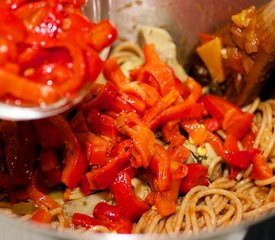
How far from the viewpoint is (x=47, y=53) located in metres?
2.33

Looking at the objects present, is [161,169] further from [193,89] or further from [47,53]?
[47,53]

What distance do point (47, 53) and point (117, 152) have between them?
0.76 metres

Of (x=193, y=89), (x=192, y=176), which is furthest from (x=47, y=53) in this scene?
(x=193, y=89)

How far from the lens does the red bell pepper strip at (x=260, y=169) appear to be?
3195mm

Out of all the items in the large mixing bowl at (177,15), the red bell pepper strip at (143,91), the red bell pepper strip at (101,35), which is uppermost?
the red bell pepper strip at (101,35)

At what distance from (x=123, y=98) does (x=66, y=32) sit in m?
0.79

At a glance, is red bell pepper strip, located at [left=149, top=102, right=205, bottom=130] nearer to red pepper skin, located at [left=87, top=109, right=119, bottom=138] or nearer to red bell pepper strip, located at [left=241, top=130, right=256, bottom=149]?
red pepper skin, located at [left=87, top=109, right=119, bottom=138]

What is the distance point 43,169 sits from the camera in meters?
2.99

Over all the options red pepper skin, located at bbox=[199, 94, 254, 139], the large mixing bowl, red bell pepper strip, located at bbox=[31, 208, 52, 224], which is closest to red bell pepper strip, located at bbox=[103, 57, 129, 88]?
the large mixing bowl

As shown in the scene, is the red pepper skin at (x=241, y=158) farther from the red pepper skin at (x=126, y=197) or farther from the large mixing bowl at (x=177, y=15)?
the large mixing bowl at (x=177, y=15)

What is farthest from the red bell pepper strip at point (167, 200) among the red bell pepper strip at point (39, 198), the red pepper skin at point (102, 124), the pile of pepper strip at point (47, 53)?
the pile of pepper strip at point (47, 53)

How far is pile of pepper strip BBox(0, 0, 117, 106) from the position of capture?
223 centimetres

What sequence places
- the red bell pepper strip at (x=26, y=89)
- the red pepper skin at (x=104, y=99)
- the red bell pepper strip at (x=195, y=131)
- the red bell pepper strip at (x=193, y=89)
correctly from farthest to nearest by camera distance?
1. the red bell pepper strip at (x=193, y=89)
2. the red bell pepper strip at (x=195, y=131)
3. the red pepper skin at (x=104, y=99)
4. the red bell pepper strip at (x=26, y=89)

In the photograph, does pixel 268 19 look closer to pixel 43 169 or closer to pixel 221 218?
pixel 221 218
